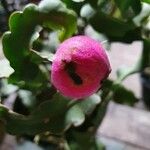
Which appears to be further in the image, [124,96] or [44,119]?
[124,96]

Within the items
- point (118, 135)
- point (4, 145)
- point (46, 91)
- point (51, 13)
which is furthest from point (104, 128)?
point (51, 13)

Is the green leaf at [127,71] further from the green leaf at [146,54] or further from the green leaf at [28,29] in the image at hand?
the green leaf at [28,29]

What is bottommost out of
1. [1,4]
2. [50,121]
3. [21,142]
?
[21,142]

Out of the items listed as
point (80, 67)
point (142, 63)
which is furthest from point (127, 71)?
point (80, 67)

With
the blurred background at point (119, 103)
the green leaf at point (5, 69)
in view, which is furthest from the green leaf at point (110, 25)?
the green leaf at point (5, 69)

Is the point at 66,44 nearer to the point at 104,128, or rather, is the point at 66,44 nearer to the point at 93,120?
the point at 93,120

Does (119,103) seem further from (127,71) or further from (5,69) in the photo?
(5,69)
